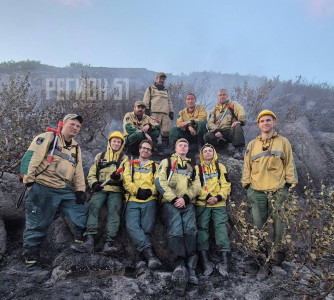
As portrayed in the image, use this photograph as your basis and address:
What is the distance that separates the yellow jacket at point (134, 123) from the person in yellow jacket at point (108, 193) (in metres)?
1.17

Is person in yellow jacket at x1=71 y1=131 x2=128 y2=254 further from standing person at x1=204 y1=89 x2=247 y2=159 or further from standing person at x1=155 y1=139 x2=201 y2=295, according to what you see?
standing person at x1=204 y1=89 x2=247 y2=159

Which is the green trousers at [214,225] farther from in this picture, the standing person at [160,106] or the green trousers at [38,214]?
the standing person at [160,106]

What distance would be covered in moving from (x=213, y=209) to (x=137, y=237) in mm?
1592

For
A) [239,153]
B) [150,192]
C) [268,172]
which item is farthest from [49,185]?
[239,153]

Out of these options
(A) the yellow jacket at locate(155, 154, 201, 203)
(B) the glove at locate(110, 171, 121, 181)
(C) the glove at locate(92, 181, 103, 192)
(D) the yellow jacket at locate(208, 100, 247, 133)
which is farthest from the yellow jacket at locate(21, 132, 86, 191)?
(D) the yellow jacket at locate(208, 100, 247, 133)

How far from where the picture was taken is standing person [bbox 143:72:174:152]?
8305mm

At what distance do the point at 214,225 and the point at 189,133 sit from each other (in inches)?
132

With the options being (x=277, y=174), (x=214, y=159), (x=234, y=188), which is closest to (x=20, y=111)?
(x=214, y=159)

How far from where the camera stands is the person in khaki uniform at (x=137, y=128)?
6.90m

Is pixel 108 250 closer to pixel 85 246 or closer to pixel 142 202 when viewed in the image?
pixel 85 246

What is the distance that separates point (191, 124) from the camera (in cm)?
751

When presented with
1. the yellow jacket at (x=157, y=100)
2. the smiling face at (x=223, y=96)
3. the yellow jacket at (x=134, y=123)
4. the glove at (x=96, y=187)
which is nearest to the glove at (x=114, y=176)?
the glove at (x=96, y=187)

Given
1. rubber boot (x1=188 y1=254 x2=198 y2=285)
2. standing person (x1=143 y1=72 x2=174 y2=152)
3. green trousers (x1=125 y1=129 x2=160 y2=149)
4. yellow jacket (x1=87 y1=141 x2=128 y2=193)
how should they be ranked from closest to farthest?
rubber boot (x1=188 y1=254 x2=198 y2=285) < yellow jacket (x1=87 y1=141 x2=128 y2=193) < green trousers (x1=125 y1=129 x2=160 y2=149) < standing person (x1=143 y1=72 x2=174 y2=152)

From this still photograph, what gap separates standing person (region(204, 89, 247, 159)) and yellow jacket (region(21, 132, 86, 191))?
3660 mm
